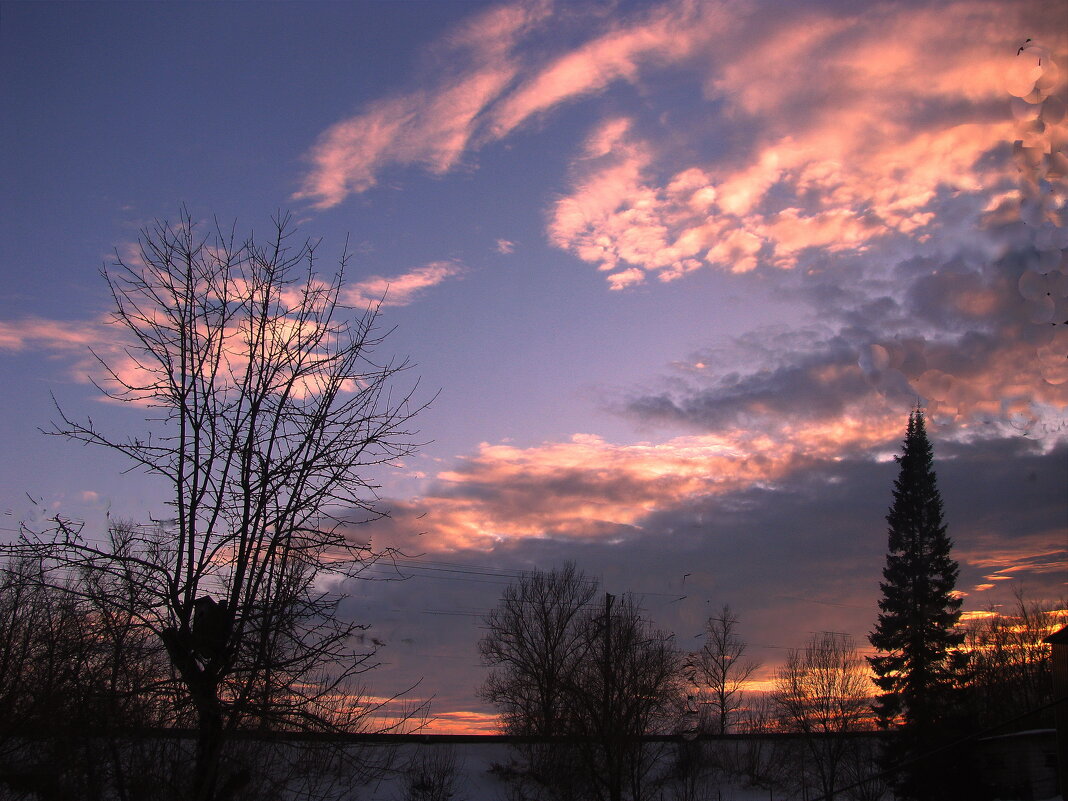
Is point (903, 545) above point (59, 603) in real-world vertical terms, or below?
above

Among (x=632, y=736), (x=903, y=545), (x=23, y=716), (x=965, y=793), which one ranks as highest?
(x=903, y=545)

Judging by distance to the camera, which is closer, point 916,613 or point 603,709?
point 603,709

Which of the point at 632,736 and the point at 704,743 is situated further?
the point at 704,743

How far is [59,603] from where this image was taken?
274 inches

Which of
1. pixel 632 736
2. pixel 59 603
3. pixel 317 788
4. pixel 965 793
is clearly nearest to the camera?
pixel 59 603

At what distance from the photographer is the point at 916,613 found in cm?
4725

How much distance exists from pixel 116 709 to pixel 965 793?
143 ft

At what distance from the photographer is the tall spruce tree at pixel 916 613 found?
4475 cm

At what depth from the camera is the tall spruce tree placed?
147 feet

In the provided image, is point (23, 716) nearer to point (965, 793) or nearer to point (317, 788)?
point (317, 788)

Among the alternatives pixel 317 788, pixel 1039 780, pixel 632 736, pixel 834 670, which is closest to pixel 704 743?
pixel 834 670

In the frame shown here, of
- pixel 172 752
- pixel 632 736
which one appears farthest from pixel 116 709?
pixel 632 736

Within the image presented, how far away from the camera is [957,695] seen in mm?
44562

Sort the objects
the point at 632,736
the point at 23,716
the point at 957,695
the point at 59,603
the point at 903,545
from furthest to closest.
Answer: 1. the point at 903,545
2. the point at 957,695
3. the point at 632,736
4. the point at 23,716
5. the point at 59,603
